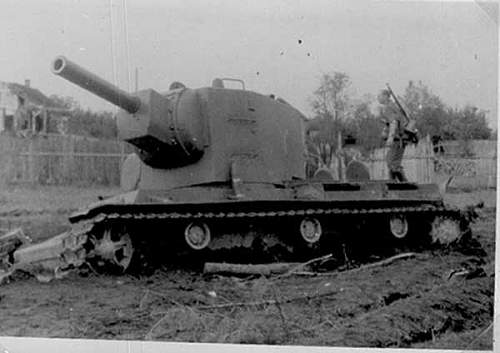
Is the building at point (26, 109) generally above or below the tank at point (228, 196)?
above

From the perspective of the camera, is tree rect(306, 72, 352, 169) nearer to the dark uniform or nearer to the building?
the dark uniform

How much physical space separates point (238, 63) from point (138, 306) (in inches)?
17.5

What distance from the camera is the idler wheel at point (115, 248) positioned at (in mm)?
1931

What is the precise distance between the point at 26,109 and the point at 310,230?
0.57 meters

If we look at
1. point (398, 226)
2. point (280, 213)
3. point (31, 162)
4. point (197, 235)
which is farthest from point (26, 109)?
point (398, 226)

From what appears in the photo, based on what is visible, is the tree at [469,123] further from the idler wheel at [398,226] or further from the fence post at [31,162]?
the fence post at [31,162]

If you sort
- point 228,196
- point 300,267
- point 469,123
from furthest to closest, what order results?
point 228,196
point 300,267
point 469,123

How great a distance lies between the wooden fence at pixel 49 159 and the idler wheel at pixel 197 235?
0.22m

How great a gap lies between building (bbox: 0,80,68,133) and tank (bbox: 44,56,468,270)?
13 cm

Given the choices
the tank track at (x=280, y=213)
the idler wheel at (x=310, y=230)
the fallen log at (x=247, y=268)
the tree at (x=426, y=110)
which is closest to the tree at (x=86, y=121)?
the tank track at (x=280, y=213)

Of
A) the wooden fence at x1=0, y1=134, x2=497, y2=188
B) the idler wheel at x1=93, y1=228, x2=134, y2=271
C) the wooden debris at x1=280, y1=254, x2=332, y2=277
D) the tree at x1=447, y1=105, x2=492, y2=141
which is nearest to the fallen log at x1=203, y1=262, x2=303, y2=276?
the wooden debris at x1=280, y1=254, x2=332, y2=277

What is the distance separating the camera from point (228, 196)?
6.51 feet

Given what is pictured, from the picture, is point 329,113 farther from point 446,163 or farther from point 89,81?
point 89,81

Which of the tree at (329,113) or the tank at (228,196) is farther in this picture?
the tank at (228,196)
